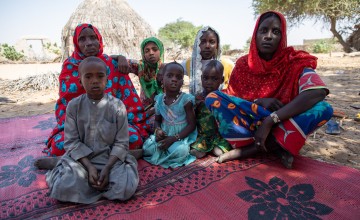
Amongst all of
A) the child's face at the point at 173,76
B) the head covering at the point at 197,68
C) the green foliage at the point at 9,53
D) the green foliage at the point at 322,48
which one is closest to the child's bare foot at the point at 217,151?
the child's face at the point at 173,76

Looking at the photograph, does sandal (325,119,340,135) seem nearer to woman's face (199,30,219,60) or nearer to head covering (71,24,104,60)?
woman's face (199,30,219,60)

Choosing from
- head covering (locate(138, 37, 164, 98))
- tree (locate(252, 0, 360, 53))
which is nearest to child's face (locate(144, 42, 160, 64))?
head covering (locate(138, 37, 164, 98))

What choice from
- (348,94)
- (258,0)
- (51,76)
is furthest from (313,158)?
(258,0)

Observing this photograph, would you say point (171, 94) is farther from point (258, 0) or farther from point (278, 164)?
point (258, 0)

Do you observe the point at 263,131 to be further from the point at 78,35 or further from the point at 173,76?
the point at 78,35

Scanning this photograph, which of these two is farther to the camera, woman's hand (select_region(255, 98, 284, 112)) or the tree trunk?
the tree trunk

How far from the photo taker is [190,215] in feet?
5.95

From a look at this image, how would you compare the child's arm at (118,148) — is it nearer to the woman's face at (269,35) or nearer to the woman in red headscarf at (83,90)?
the woman in red headscarf at (83,90)

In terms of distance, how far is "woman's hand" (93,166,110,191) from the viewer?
6.39 feet

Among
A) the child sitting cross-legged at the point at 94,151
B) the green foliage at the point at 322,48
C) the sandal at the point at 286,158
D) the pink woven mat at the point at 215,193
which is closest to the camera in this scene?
the pink woven mat at the point at 215,193

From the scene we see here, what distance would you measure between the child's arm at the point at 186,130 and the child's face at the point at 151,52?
43.1 inches

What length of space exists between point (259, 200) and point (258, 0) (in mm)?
15374

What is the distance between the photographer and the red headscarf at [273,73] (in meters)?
2.44

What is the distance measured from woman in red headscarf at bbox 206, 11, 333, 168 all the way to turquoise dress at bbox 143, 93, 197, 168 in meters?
0.29
